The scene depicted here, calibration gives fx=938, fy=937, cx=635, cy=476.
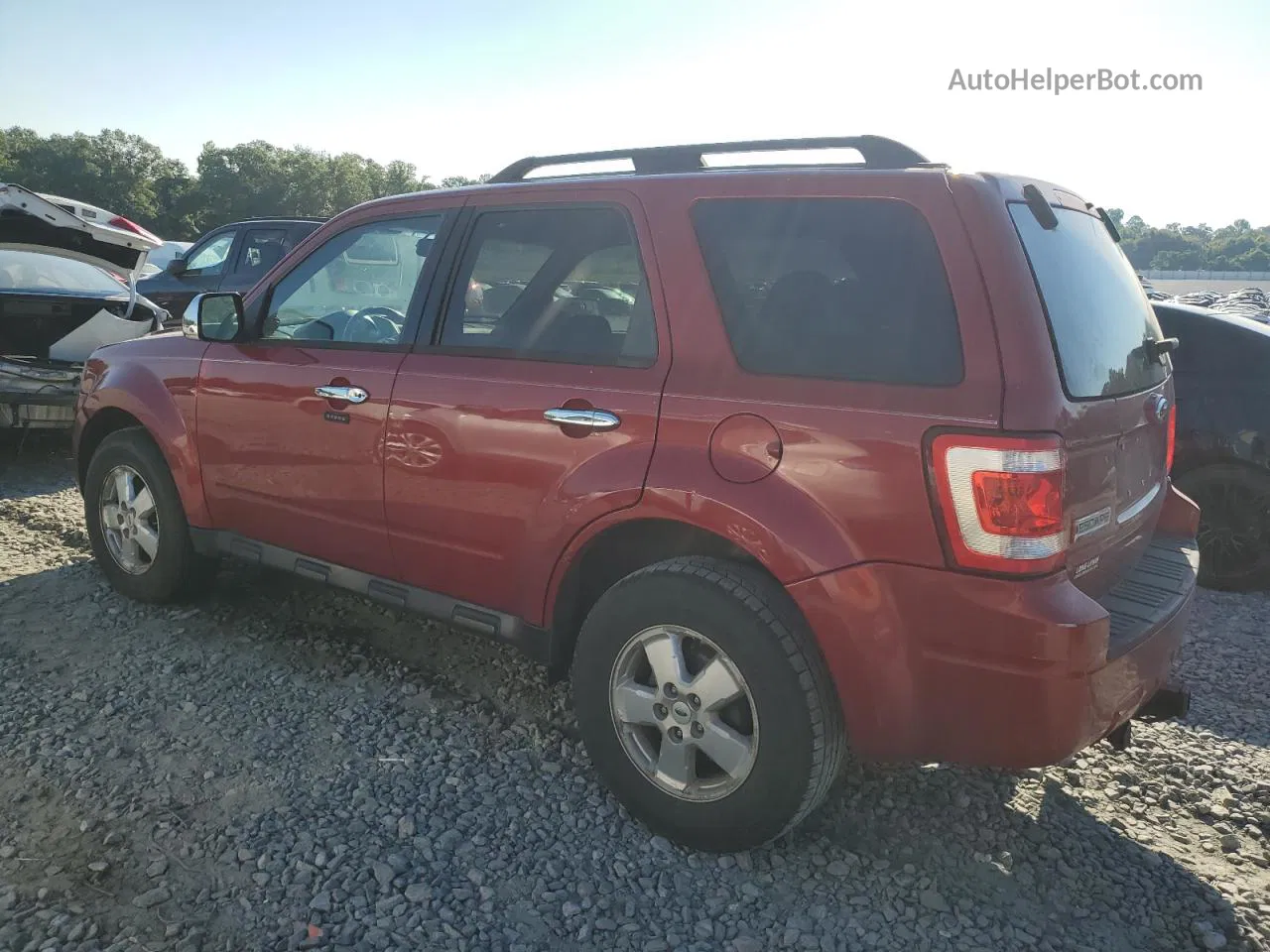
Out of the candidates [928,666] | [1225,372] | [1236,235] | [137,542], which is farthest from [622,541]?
[1236,235]

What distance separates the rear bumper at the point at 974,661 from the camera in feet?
7.02

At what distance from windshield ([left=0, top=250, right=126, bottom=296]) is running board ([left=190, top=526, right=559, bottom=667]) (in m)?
4.38

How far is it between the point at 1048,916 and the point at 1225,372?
147 inches

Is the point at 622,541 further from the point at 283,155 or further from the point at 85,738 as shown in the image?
the point at 283,155

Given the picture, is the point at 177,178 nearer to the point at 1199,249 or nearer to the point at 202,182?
the point at 202,182

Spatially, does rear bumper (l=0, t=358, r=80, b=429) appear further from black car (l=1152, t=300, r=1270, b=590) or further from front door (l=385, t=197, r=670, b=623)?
black car (l=1152, t=300, r=1270, b=590)

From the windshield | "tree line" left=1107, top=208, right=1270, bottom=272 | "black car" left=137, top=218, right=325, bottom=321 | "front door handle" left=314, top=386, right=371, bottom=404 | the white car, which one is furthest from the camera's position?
"tree line" left=1107, top=208, right=1270, bottom=272

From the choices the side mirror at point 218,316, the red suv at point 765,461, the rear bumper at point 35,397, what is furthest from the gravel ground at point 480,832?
the rear bumper at point 35,397

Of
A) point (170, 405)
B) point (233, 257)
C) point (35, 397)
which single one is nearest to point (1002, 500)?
point (170, 405)

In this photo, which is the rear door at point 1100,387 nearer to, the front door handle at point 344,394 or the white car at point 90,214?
the front door handle at point 344,394

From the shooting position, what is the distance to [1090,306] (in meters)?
2.55

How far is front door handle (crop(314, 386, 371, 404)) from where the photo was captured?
332 centimetres

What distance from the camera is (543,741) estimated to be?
3270 millimetres

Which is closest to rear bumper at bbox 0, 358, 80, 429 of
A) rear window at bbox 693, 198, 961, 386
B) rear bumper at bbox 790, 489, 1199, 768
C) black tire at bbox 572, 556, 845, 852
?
black tire at bbox 572, 556, 845, 852
